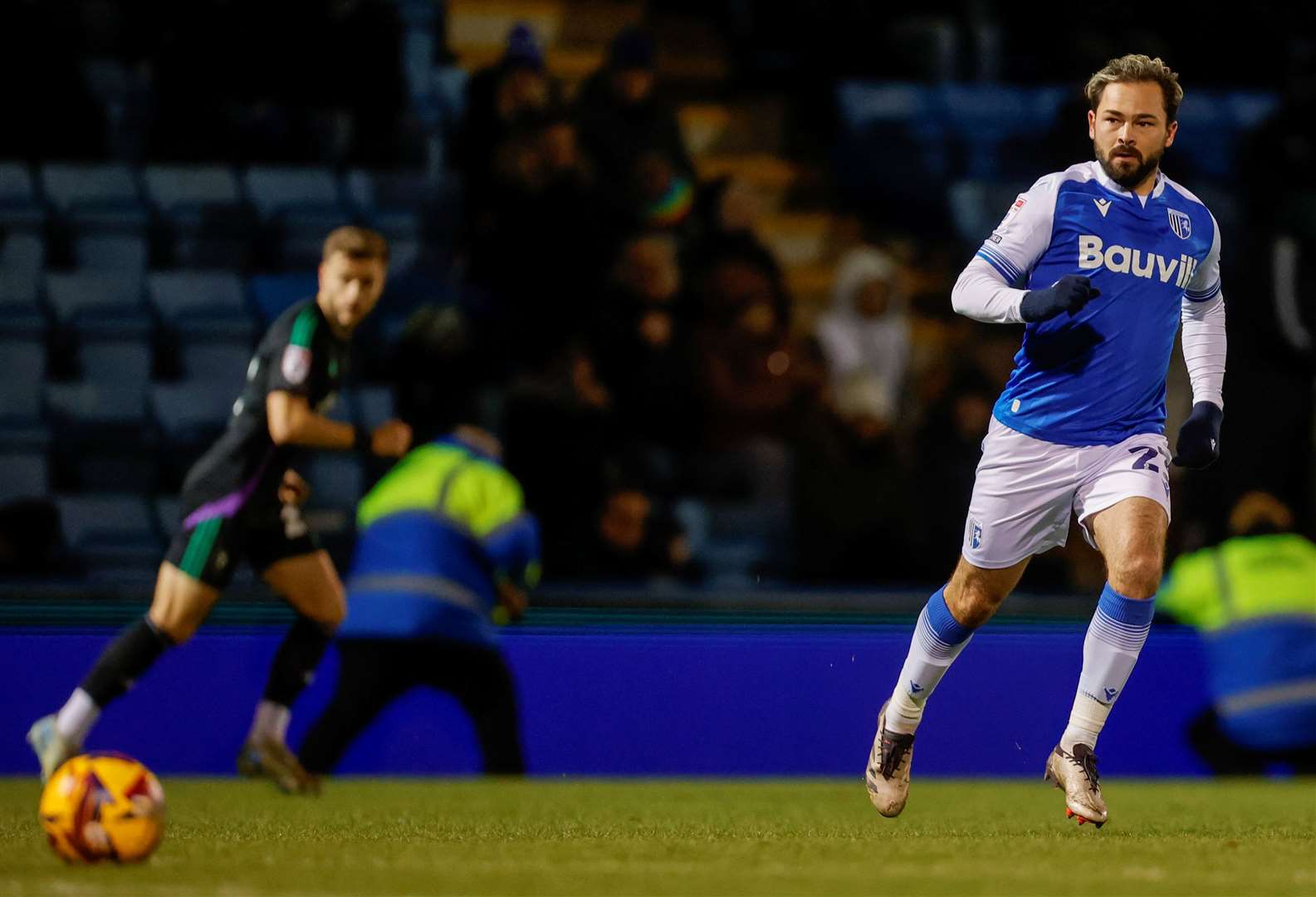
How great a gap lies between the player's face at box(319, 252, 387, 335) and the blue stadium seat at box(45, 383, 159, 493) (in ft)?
9.66

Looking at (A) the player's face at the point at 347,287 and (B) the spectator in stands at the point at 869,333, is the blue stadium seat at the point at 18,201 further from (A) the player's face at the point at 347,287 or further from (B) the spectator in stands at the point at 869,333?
(B) the spectator in stands at the point at 869,333

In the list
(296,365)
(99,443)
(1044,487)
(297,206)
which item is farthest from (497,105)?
(1044,487)

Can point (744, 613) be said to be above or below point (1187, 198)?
below

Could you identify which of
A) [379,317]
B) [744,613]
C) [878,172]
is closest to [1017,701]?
[744,613]

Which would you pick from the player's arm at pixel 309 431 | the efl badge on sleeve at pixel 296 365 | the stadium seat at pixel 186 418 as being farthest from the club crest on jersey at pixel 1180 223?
the stadium seat at pixel 186 418

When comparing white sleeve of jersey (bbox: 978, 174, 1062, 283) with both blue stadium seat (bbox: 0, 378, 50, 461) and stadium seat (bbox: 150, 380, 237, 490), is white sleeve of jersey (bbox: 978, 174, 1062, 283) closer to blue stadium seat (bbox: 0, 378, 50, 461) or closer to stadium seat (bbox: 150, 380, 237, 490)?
stadium seat (bbox: 150, 380, 237, 490)

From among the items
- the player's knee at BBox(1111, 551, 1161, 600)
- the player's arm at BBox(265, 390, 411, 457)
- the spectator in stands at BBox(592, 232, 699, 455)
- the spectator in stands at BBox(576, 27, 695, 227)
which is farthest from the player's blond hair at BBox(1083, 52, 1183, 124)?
the spectator in stands at BBox(576, 27, 695, 227)

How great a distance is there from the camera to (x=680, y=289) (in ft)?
33.1

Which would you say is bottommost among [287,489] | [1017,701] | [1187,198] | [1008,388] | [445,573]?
[1017,701]

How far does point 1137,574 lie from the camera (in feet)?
17.9

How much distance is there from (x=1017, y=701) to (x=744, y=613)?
1.19 metres

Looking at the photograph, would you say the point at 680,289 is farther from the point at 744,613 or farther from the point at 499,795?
the point at 499,795

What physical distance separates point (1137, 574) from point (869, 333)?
4999 millimetres

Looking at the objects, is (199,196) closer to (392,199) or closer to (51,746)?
(392,199)
